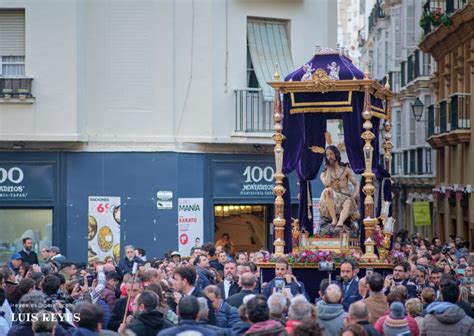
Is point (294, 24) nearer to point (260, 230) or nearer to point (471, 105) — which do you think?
point (260, 230)

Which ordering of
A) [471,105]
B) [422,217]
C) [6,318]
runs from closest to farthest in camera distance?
[6,318] < [422,217] < [471,105]

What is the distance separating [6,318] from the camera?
44.6 feet

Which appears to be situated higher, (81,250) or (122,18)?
(122,18)

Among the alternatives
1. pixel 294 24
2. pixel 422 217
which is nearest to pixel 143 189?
pixel 294 24

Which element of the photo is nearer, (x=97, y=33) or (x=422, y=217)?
(x=97, y=33)

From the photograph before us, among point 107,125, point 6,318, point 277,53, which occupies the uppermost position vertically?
point 277,53

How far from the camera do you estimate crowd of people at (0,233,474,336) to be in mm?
11242

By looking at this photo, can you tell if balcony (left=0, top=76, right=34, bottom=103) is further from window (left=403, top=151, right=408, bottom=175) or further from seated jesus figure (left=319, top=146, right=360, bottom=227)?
window (left=403, top=151, right=408, bottom=175)

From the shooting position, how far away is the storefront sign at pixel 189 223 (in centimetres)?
2661

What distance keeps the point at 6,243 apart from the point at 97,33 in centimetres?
499

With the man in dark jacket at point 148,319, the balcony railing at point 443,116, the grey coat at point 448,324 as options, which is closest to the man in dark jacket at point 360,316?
the grey coat at point 448,324

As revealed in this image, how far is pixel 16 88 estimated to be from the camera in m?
26.2

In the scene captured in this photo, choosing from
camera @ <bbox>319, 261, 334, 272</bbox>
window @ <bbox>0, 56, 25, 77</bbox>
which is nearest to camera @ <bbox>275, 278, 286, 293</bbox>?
camera @ <bbox>319, 261, 334, 272</bbox>

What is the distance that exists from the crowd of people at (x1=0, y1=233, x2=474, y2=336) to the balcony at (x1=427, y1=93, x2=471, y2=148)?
17744 millimetres
